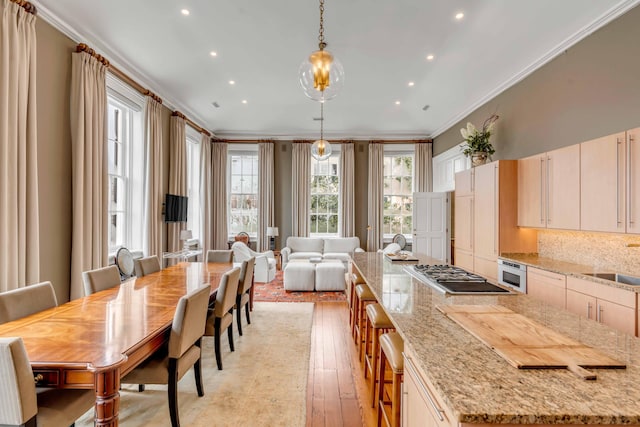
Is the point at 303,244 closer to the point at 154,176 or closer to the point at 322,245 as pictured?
the point at 322,245

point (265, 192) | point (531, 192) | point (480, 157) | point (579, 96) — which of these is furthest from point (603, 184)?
point (265, 192)

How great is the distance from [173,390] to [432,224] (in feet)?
18.9

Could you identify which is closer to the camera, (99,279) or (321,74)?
(321,74)

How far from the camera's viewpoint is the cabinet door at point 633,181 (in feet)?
7.68

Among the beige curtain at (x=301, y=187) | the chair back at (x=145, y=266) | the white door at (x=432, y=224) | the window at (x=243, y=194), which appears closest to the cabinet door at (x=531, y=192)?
the white door at (x=432, y=224)

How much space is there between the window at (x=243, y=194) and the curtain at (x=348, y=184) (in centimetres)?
225

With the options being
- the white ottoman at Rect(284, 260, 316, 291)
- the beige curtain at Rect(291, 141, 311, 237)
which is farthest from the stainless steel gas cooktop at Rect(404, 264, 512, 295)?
the beige curtain at Rect(291, 141, 311, 237)

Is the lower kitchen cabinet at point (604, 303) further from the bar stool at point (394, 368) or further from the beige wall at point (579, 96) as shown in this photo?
the bar stool at point (394, 368)

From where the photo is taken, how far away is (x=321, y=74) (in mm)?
2379

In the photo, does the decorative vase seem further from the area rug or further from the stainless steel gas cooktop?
the area rug

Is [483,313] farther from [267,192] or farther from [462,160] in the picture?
[267,192]

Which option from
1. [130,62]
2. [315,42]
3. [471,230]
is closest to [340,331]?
[471,230]

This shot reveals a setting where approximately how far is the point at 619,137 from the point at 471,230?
7.08 feet

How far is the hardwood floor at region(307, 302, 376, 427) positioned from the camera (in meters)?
2.20
